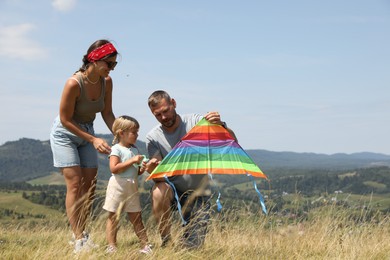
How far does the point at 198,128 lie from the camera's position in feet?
15.9

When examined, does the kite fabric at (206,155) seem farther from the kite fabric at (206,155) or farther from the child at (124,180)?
the child at (124,180)

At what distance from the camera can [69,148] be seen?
15.8 feet

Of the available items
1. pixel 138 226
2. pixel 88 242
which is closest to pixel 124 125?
pixel 138 226

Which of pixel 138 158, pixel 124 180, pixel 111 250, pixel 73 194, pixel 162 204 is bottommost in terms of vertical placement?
pixel 111 250

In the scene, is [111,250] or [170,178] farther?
[170,178]

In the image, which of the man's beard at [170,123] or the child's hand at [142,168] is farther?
the man's beard at [170,123]

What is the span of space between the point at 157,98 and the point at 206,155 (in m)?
0.79

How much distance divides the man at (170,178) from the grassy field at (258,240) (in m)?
0.15

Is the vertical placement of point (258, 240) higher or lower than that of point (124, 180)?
lower

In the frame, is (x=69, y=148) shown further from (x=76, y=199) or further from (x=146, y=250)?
(x=146, y=250)

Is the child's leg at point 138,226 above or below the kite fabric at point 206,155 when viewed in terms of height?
below

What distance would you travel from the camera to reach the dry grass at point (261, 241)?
13.9 ft

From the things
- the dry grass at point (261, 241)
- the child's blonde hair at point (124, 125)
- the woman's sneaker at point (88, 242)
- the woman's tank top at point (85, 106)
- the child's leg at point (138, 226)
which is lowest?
the dry grass at point (261, 241)

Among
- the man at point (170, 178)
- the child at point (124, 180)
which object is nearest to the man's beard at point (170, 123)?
the man at point (170, 178)
